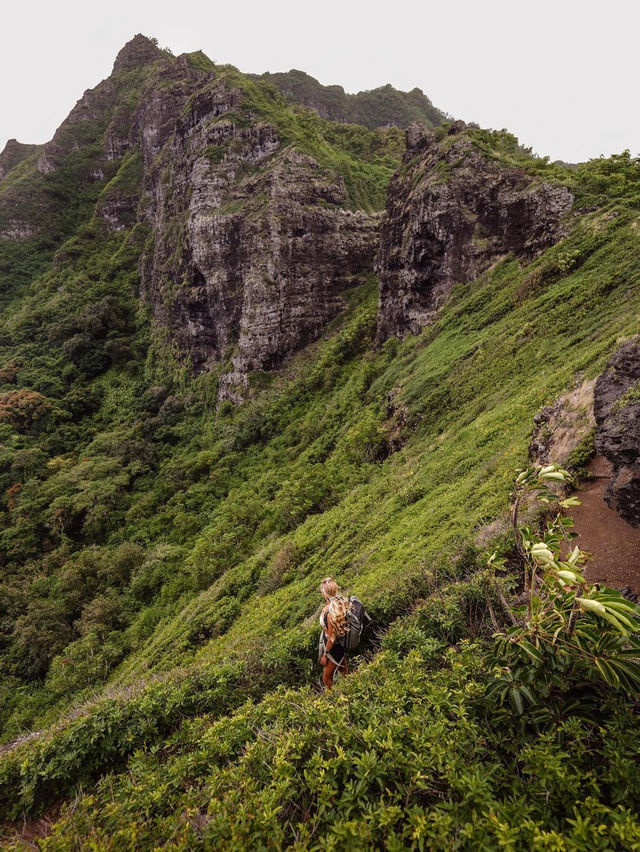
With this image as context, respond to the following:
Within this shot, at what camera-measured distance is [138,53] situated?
97.5m

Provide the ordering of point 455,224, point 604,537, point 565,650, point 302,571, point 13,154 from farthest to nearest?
point 13,154
point 455,224
point 302,571
point 604,537
point 565,650

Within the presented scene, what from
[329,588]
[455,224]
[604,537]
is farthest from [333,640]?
[455,224]

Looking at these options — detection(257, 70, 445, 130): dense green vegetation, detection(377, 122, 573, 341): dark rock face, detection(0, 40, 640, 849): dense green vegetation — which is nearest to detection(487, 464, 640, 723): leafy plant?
detection(0, 40, 640, 849): dense green vegetation

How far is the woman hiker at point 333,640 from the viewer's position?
18.2ft

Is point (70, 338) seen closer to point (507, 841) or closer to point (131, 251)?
point (131, 251)

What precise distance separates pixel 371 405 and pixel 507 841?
76.8 feet

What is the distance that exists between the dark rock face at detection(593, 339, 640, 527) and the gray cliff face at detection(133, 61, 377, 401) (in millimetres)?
33822

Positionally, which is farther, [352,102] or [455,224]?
[352,102]

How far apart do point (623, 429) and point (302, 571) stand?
35.6 ft

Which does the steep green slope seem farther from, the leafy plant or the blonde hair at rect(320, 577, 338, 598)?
the blonde hair at rect(320, 577, 338, 598)

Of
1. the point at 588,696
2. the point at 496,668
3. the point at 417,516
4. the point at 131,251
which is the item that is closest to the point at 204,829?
the point at 496,668

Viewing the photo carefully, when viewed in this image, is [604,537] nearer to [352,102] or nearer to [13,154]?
[352,102]

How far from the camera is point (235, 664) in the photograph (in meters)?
6.13

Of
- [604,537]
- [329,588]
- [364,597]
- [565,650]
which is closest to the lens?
[565,650]
